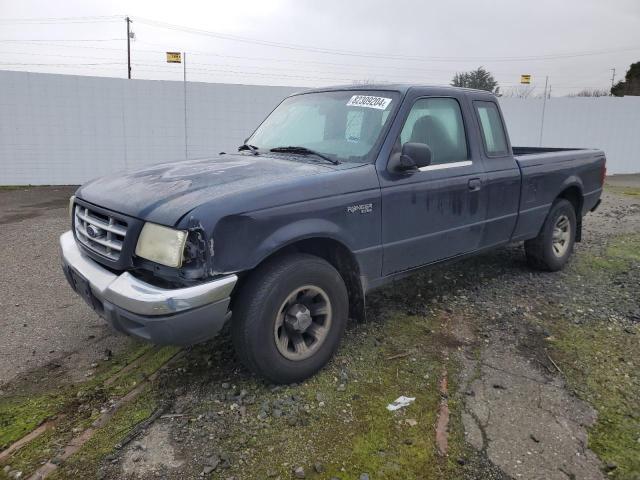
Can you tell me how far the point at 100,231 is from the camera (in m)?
3.08

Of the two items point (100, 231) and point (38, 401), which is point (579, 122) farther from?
point (38, 401)

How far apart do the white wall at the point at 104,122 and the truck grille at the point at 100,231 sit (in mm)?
9353

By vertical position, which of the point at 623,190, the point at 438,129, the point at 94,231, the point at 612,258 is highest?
the point at 438,129

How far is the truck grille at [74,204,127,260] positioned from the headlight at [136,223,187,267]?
175mm

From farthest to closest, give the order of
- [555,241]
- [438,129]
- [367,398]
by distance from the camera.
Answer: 1. [555,241]
2. [438,129]
3. [367,398]

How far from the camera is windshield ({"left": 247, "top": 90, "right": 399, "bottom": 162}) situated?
3.64 metres

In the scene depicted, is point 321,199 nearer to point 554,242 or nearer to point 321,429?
point 321,429

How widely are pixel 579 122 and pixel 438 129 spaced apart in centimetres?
1389

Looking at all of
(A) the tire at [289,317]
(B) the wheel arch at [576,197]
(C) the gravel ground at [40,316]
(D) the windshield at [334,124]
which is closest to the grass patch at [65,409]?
(C) the gravel ground at [40,316]

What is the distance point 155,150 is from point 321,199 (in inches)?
410

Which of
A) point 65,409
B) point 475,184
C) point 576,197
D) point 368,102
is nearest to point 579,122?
point 576,197

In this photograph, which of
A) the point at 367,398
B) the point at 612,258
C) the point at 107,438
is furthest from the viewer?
the point at 612,258

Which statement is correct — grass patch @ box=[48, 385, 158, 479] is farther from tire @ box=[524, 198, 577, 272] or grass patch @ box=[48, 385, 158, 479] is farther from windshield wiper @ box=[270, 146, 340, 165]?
tire @ box=[524, 198, 577, 272]

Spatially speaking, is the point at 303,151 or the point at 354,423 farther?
the point at 303,151
